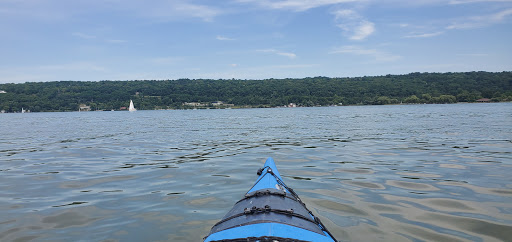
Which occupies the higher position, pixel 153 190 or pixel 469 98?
pixel 469 98

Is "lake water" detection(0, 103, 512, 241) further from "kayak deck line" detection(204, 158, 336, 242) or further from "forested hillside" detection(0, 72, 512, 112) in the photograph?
"forested hillside" detection(0, 72, 512, 112)

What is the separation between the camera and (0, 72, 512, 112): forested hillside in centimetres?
10976

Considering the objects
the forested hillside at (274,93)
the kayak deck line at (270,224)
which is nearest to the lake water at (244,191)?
the kayak deck line at (270,224)

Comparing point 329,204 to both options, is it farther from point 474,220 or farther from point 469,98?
point 469,98

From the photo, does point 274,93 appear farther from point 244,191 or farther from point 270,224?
point 270,224

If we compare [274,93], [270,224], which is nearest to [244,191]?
[270,224]

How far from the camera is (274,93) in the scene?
429 ft

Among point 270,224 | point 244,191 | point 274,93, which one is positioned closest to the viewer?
point 270,224

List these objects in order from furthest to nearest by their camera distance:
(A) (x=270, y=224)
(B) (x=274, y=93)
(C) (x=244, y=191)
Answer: (B) (x=274, y=93), (C) (x=244, y=191), (A) (x=270, y=224)

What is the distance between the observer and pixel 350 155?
43.6 feet

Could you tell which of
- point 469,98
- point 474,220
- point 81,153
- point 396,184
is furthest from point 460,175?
point 469,98

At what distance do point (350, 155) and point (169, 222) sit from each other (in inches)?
350

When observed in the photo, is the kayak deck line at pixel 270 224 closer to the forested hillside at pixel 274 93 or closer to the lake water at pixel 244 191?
the lake water at pixel 244 191

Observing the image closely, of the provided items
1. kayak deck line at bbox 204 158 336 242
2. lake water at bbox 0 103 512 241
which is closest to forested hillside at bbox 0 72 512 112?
lake water at bbox 0 103 512 241
